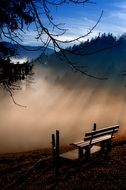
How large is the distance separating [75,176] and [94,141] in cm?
234

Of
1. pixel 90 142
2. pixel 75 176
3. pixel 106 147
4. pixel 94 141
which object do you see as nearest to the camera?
pixel 75 176

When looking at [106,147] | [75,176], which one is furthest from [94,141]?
[75,176]

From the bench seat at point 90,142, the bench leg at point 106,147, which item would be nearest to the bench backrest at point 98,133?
the bench seat at point 90,142

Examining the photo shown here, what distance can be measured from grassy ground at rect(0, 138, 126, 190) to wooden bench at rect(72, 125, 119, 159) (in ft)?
1.13

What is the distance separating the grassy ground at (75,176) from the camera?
10.4 metres

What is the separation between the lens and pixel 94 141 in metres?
13.3

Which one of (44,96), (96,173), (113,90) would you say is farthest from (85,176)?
(113,90)

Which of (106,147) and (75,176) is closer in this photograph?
(75,176)

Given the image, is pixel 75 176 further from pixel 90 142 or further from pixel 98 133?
pixel 98 133

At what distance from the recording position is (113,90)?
7436 inches

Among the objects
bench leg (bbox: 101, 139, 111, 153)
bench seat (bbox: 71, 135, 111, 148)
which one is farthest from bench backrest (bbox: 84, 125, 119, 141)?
bench leg (bbox: 101, 139, 111, 153)

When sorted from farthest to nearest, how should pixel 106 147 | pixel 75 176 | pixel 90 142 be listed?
pixel 106 147
pixel 90 142
pixel 75 176

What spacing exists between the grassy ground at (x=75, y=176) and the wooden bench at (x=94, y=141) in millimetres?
345

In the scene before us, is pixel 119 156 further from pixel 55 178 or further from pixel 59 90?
pixel 59 90
